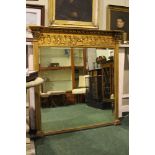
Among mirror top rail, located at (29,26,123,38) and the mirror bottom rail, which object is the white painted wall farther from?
the mirror bottom rail

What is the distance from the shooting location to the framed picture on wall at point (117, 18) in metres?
3.20

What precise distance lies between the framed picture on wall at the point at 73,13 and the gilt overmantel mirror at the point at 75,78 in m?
0.19

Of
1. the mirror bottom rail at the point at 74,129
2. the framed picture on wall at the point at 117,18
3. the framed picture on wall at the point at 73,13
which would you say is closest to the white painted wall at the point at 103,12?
the framed picture on wall at the point at 117,18

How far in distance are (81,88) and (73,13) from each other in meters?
1.02

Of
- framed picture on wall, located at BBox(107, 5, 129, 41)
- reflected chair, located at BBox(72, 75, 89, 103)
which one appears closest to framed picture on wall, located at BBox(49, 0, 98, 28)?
framed picture on wall, located at BBox(107, 5, 129, 41)

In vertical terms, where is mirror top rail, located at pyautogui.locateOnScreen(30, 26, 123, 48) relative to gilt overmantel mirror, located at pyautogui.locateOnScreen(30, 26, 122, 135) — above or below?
above

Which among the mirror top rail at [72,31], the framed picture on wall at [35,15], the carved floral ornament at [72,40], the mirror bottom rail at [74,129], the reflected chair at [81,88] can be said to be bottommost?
the mirror bottom rail at [74,129]

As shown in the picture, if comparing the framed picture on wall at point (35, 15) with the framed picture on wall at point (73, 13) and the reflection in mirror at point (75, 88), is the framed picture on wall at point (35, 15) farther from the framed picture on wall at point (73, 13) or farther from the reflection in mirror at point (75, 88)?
the reflection in mirror at point (75, 88)

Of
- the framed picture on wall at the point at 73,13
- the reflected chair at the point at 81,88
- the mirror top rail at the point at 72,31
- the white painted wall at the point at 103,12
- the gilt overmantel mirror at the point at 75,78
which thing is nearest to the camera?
the mirror top rail at the point at 72,31

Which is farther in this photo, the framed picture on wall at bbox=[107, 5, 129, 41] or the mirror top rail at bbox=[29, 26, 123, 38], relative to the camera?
the framed picture on wall at bbox=[107, 5, 129, 41]

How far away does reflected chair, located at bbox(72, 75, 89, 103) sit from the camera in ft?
9.80

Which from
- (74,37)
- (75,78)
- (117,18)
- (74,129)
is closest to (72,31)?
(74,37)

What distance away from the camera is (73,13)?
2.89 meters
